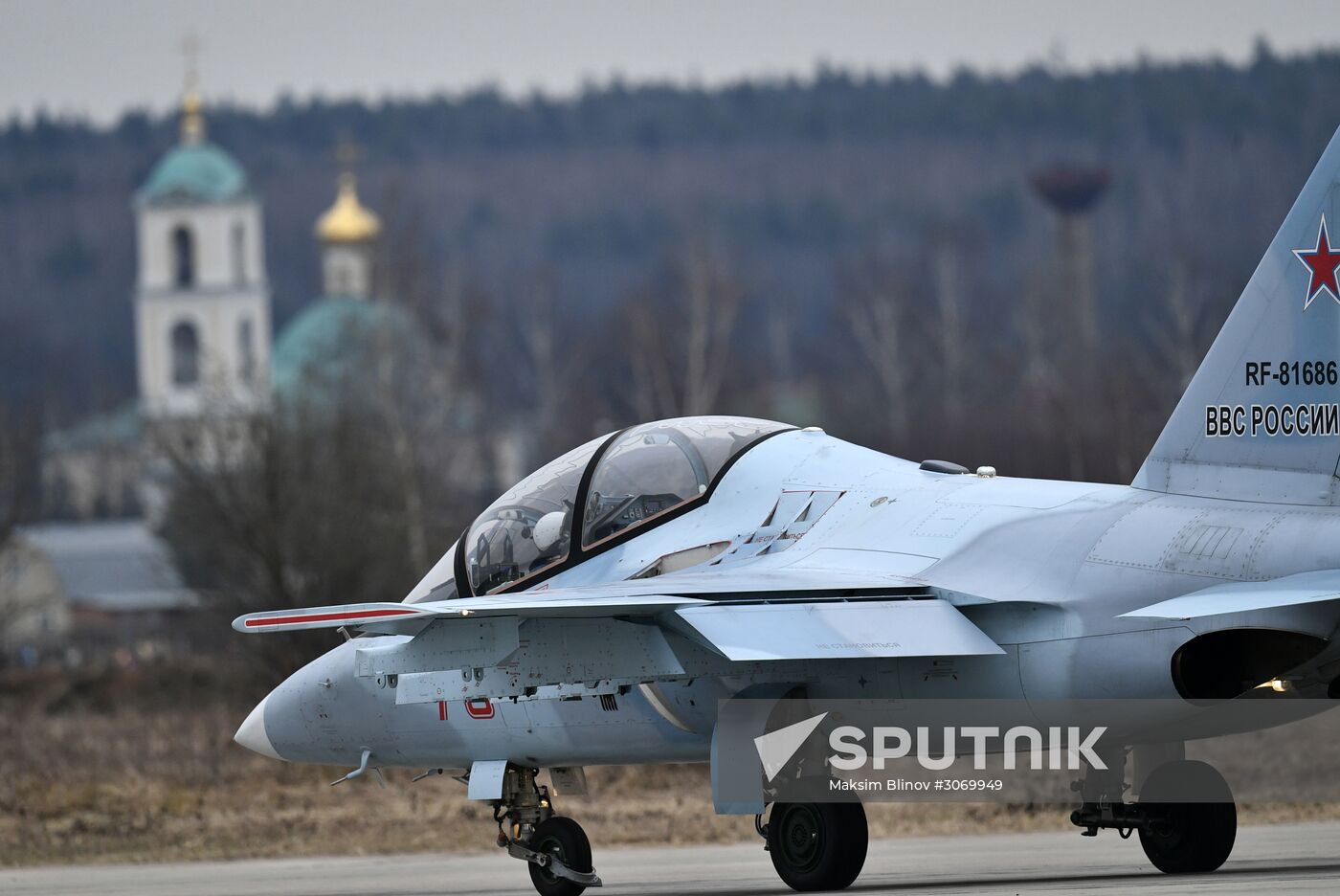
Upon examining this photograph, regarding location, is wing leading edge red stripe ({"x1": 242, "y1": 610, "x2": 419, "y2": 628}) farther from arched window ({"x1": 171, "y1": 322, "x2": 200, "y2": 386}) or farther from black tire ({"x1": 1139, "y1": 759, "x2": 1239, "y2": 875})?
arched window ({"x1": 171, "y1": 322, "x2": 200, "y2": 386})

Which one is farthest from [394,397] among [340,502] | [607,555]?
[607,555]

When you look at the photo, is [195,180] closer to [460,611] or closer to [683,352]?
[683,352]

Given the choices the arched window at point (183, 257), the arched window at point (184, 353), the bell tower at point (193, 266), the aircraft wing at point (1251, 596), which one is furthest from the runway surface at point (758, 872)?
the arched window at point (183, 257)

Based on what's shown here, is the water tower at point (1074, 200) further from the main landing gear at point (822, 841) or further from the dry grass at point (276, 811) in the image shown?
the main landing gear at point (822, 841)

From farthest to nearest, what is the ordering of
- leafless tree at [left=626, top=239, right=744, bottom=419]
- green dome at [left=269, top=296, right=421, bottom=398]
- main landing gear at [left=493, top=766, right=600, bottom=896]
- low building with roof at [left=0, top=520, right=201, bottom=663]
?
leafless tree at [left=626, top=239, right=744, bottom=419], low building with roof at [left=0, top=520, right=201, bottom=663], green dome at [left=269, top=296, right=421, bottom=398], main landing gear at [left=493, top=766, right=600, bottom=896]

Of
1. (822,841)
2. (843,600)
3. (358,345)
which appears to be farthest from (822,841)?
(358,345)

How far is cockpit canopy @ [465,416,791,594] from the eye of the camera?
Result: 48.1ft

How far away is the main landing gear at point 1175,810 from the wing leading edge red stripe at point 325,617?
13.5 ft

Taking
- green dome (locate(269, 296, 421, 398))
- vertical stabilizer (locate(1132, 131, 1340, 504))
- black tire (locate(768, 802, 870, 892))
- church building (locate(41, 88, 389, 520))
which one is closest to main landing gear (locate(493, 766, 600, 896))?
black tire (locate(768, 802, 870, 892))

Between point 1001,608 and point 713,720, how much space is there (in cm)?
189

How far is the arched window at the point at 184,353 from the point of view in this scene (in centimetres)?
12425

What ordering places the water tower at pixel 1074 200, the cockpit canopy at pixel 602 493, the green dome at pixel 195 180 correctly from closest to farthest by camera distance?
the cockpit canopy at pixel 602 493
the water tower at pixel 1074 200
the green dome at pixel 195 180

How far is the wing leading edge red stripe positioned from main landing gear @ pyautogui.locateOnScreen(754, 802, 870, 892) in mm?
2561

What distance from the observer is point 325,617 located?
41.9ft
